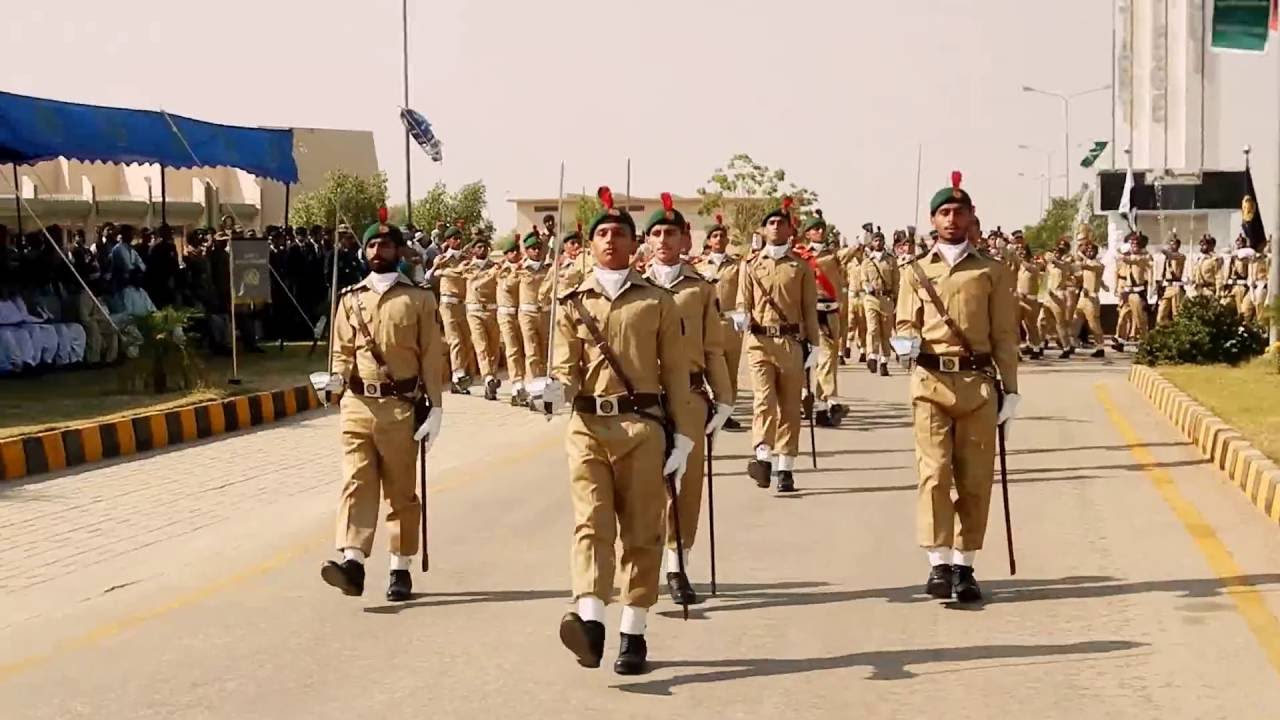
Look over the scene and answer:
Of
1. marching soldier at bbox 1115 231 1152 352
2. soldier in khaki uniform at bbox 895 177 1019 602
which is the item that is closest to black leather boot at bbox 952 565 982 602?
soldier in khaki uniform at bbox 895 177 1019 602

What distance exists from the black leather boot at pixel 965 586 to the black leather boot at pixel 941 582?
3 cm

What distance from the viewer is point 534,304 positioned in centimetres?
1973

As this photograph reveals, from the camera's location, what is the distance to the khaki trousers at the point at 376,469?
8.59 m

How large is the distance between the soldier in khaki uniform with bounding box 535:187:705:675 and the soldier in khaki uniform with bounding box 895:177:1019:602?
6.05ft

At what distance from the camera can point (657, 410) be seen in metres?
7.18

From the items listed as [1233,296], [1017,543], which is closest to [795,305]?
[1017,543]

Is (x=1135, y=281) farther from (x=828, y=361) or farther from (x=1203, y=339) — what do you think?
(x=828, y=361)

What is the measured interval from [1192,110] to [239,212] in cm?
5781

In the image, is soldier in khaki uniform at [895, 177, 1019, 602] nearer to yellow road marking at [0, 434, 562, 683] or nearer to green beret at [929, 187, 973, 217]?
green beret at [929, 187, 973, 217]

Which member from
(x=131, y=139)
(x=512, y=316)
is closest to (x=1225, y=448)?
(x=512, y=316)

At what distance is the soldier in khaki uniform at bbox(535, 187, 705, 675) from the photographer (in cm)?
705

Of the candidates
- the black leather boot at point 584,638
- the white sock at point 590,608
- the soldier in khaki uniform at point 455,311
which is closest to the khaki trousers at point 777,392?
the white sock at point 590,608

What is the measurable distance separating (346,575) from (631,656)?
198 cm

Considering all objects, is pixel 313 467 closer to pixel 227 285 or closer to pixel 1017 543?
pixel 1017 543
